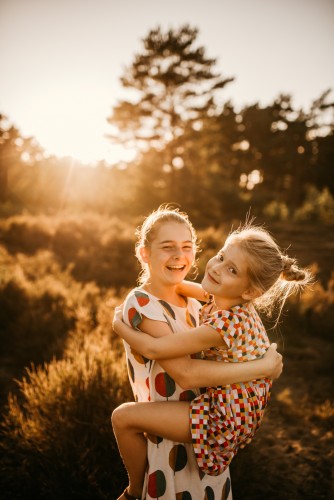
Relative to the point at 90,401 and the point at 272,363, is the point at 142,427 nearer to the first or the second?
the point at 272,363

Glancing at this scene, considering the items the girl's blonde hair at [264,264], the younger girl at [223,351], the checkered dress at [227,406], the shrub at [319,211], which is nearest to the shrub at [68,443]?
the younger girl at [223,351]

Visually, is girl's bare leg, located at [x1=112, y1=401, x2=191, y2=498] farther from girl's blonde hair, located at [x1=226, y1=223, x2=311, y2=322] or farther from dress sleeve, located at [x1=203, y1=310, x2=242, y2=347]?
→ girl's blonde hair, located at [x1=226, y1=223, x2=311, y2=322]

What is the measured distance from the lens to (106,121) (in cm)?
2617

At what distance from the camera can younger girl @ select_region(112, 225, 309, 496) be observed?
6.00ft

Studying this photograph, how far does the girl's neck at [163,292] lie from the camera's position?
7.22ft

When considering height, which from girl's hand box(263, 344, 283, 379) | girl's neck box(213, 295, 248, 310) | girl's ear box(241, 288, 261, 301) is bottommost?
girl's hand box(263, 344, 283, 379)

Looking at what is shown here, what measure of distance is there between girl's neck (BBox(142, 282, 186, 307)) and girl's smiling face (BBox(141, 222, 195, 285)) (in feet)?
0.14

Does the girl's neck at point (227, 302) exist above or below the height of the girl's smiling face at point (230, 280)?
below

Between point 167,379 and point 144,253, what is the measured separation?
77cm

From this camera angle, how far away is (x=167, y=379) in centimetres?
197

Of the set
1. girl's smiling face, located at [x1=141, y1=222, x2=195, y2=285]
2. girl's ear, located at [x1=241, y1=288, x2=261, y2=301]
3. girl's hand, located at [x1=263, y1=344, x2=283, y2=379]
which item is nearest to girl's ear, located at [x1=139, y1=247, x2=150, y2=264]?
girl's smiling face, located at [x1=141, y1=222, x2=195, y2=285]

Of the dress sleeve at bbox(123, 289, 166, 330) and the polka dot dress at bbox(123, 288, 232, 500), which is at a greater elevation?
the dress sleeve at bbox(123, 289, 166, 330)

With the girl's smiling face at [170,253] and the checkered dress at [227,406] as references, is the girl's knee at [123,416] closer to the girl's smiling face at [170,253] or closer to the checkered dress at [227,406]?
the checkered dress at [227,406]

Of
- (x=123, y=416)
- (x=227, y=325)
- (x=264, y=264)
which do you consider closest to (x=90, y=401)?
(x=123, y=416)
